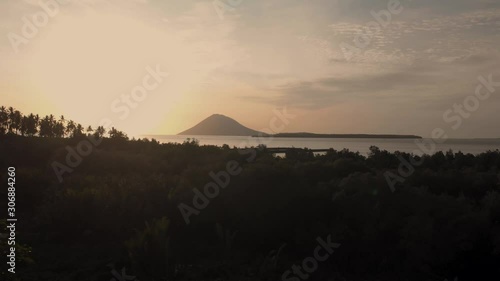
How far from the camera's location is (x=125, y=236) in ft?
47.6

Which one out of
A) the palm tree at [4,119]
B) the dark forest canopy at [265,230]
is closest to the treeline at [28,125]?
the palm tree at [4,119]

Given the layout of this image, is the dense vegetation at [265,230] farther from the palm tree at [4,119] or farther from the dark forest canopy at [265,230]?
the palm tree at [4,119]

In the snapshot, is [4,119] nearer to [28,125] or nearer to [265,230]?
[28,125]

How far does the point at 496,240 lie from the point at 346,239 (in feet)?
14.0

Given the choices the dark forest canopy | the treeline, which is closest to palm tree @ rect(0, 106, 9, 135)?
the treeline

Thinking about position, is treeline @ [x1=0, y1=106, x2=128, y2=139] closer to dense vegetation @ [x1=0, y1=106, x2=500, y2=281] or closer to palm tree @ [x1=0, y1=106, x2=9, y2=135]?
palm tree @ [x1=0, y1=106, x2=9, y2=135]

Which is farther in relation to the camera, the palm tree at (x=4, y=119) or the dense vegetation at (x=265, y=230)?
the palm tree at (x=4, y=119)

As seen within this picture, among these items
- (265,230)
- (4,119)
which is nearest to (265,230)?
(265,230)

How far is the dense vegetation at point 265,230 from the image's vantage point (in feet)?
37.7

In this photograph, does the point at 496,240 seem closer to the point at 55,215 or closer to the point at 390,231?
the point at 390,231

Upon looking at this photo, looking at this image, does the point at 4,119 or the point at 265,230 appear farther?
the point at 4,119

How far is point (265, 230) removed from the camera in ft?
44.8

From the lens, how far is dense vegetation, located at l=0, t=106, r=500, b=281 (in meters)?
11.5

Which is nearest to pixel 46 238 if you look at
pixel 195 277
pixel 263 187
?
pixel 195 277
